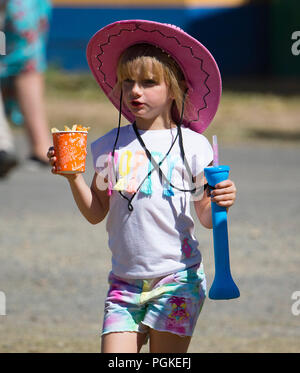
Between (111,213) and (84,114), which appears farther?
(84,114)

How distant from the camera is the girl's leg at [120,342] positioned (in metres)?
3.08

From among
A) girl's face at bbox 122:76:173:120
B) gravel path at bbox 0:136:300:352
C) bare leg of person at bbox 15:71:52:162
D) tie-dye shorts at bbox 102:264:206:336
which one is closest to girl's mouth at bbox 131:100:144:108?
girl's face at bbox 122:76:173:120

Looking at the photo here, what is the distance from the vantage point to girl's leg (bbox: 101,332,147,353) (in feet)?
10.1

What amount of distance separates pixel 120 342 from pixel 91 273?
8.20 feet

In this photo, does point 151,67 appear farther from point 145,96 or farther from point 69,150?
point 69,150

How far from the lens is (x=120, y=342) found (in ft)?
10.2

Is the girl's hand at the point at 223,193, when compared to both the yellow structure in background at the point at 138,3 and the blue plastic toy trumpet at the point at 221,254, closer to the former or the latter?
the blue plastic toy trumpet at the point at 221,254

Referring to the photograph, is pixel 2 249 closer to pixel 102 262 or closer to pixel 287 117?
pixel 102 262

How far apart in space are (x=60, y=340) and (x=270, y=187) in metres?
4.90

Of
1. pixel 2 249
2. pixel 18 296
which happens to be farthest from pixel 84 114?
pixel 18 296

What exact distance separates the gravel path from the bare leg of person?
62 cm

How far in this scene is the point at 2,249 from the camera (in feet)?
20.2

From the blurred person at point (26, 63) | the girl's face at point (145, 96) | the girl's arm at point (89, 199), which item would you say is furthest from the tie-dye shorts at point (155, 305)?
the blurred person at point (26, 63)

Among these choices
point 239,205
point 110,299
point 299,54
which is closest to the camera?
point 110,299
